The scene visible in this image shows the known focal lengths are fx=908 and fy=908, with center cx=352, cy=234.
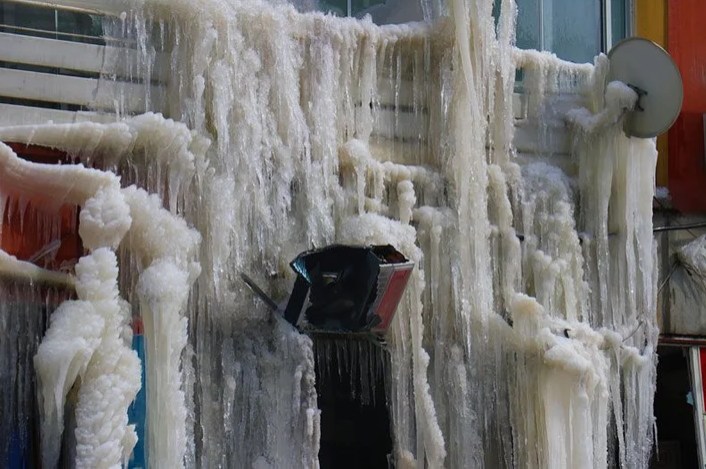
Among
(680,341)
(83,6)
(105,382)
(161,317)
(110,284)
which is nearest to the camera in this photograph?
(105,382)

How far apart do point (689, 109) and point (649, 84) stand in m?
1.29

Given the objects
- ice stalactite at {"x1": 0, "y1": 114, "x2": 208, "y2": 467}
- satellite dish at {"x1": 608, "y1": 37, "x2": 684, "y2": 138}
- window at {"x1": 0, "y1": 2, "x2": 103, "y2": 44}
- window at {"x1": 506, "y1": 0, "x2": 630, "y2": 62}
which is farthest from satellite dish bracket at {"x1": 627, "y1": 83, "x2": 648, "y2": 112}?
window at {"x1": 0, "y1": 2, "x2": 103, "y2": 44}

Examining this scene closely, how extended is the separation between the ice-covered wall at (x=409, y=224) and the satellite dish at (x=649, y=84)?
0.18m

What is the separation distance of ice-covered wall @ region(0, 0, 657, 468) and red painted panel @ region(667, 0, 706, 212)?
96 cm

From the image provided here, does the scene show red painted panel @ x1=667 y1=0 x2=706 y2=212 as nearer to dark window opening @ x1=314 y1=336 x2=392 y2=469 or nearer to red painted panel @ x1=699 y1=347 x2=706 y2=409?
red painted panel @ x1=699 y1=347 x2=706 y2=409

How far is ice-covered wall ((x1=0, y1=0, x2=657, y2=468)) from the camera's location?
5.78 meters

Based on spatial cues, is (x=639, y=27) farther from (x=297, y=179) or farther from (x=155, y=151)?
(x=155, y=151)

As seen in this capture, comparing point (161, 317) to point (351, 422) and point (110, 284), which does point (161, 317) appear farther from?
point (351, 422)

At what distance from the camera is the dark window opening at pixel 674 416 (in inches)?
368

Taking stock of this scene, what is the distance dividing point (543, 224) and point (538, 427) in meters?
1.57

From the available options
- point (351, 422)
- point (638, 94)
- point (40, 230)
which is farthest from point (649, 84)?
point (40, 230)

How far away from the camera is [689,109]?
836 cm

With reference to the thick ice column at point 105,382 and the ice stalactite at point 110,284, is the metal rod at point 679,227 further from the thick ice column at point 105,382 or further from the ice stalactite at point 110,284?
the thick ice column at point 105,382

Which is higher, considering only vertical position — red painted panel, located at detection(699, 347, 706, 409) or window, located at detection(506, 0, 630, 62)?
window, located at detection(506, 0, 630, 62)
